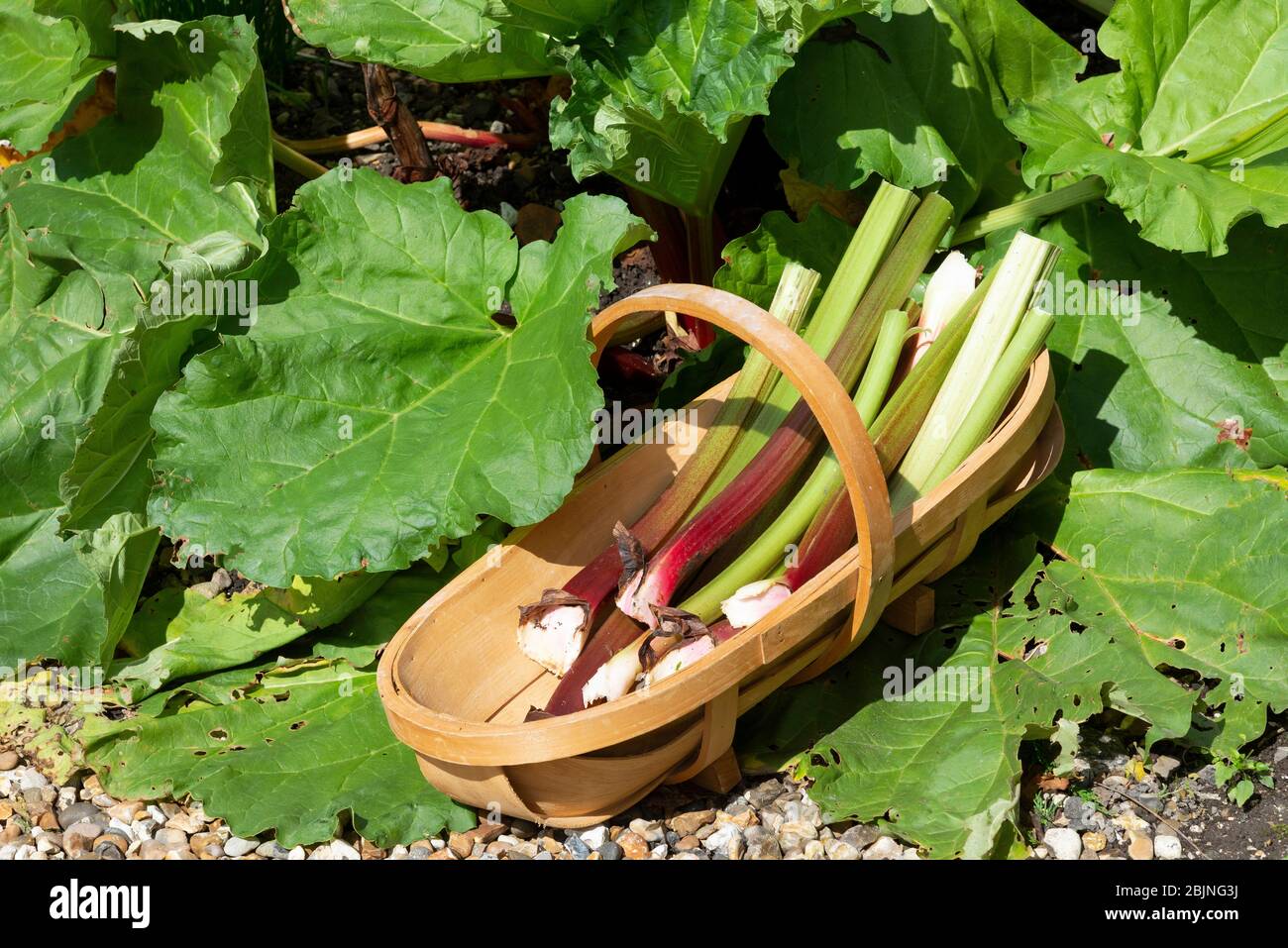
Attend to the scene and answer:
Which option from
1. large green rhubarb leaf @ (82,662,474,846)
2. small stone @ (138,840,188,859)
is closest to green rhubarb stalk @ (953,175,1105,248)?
large green rhubarb leaf @ (82,662,474,846)

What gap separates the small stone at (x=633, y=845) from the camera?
2.49 meters

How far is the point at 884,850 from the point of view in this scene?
247cm

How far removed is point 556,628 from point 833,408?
0.72 metres

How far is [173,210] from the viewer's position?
3.31 metres

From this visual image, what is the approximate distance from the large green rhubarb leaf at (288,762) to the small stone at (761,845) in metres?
0.51

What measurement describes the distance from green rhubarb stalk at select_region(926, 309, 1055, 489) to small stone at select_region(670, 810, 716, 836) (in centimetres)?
78

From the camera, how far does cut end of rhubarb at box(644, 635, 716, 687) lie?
246 cm

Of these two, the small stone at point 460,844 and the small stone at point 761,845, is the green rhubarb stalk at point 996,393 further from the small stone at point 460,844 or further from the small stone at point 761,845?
the small stone at point 460,844

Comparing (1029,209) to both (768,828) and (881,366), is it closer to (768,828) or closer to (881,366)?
(881,366)

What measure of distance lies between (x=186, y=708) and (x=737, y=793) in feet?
3.80

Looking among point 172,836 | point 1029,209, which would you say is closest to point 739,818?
point 172,836

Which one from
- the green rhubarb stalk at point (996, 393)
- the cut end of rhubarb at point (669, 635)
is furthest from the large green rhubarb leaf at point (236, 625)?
the green rhubarb stalk at point (996, 393)

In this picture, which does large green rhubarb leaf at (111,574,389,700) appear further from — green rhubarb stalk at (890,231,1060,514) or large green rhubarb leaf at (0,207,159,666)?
green rhubarb stalk at (890,231,1060,514)

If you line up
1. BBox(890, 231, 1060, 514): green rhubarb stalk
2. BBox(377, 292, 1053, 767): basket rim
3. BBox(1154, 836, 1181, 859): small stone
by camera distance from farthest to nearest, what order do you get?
BBox(890, 231, 1060, 514): green rhubarb stalk, BBox(1154, 836, 1181, 859): small stone, BBox(377, 292, 1053, 767): basket rim
